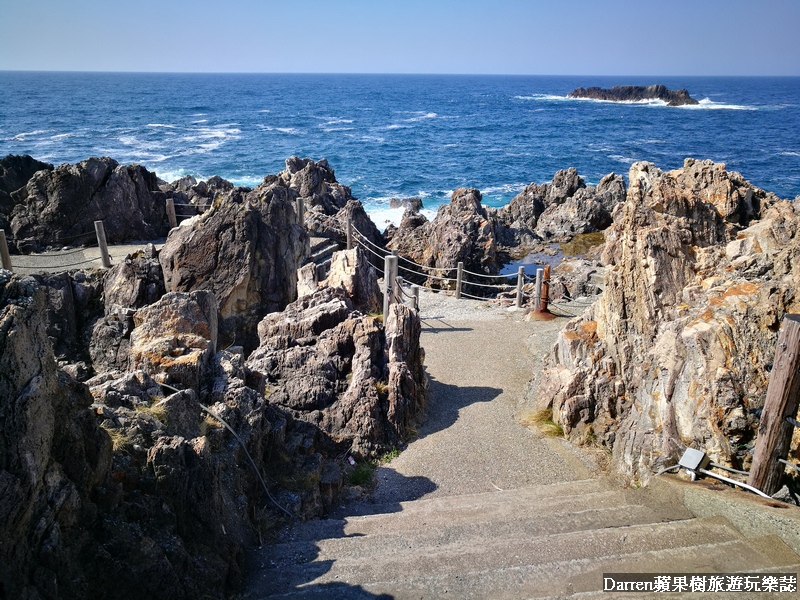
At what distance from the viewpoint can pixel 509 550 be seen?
15.9 feet

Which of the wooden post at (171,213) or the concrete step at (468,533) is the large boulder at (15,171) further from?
the concrete step at (468,533)

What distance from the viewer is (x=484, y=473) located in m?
7.69

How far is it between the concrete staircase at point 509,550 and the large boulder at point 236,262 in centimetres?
654

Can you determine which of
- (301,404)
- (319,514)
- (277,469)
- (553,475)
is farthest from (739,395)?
(301,404)

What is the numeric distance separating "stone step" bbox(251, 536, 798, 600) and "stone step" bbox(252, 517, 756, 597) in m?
0.05

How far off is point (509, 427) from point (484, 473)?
1364mm

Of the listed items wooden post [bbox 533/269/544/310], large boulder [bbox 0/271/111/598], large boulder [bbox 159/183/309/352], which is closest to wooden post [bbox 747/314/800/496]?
large boulder [bbox 0/271/111/598]

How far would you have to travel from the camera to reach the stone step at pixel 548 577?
4223 mm

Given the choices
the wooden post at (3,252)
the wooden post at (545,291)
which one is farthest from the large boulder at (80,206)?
the wooden post at (545,291)

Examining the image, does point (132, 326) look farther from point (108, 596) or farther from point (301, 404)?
point (108, 596)

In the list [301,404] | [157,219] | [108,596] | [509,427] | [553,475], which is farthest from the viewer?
[157,219]

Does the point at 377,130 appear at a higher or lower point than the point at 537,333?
higher

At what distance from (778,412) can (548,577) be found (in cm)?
266

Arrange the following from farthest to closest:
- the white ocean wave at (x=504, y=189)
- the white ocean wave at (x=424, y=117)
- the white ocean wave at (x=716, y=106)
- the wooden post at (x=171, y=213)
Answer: the white ocean wave at (x=716, y=106)
the white ocean wave at (x=424, y=117)
the white ocean wave at (x=504, y=189)
the wooden post at (x=171, y=213)
